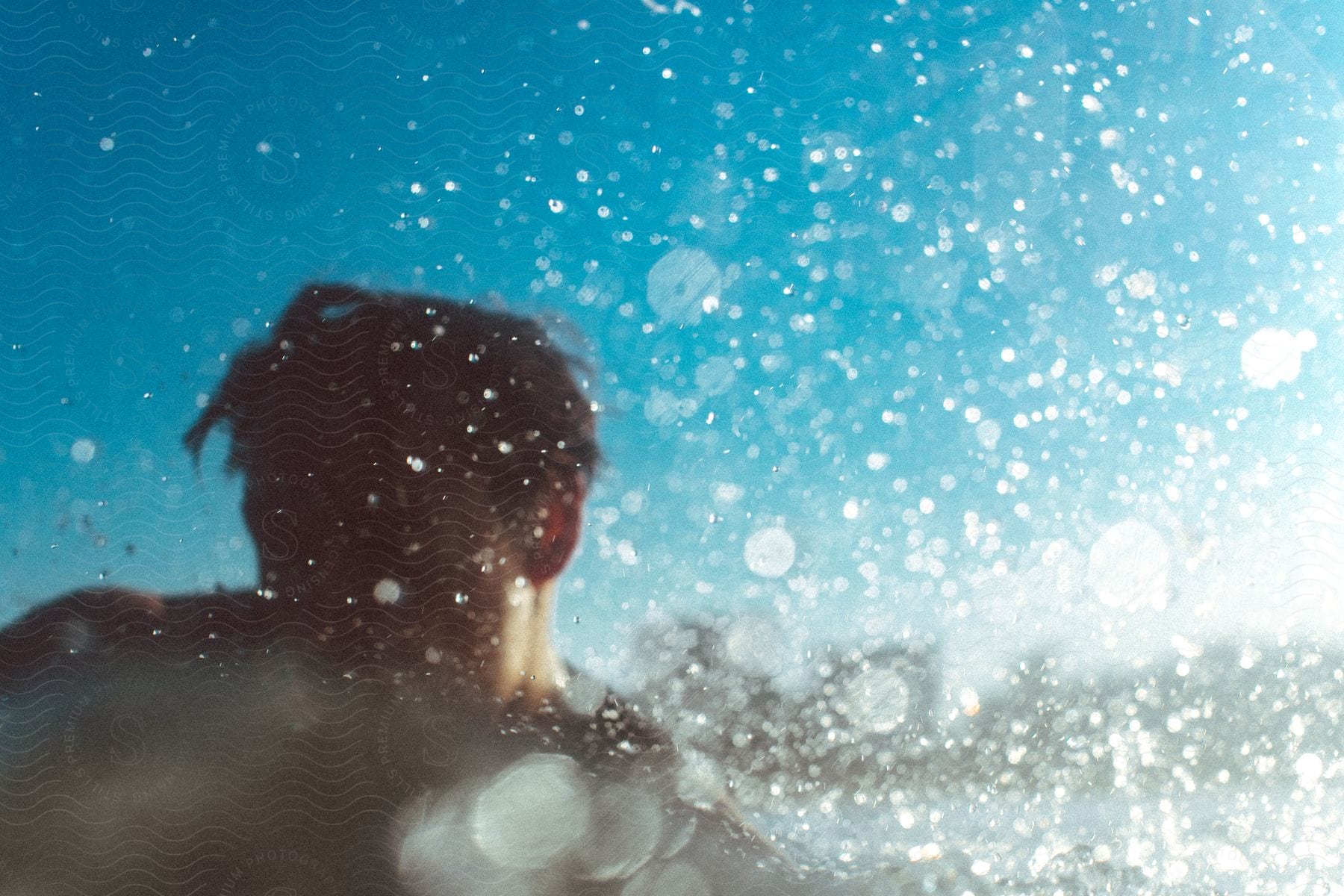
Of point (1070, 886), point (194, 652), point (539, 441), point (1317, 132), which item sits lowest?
point (1070, 886)

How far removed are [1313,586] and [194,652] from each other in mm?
1043

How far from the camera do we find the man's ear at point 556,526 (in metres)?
0.71

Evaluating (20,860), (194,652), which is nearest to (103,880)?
(20,860)

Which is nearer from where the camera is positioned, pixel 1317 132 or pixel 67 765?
pixel 67 765

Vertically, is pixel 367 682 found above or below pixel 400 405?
below

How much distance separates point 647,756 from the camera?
2.39ft

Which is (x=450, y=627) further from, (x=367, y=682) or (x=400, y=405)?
(x=400, y=405)

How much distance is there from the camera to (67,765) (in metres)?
0.68

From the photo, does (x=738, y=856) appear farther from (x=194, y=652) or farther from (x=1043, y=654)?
(x=194, y=652)

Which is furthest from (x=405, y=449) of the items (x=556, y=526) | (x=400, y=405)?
(x=556, y=526)

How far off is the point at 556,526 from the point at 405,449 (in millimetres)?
154

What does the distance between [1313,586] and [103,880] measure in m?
1.14

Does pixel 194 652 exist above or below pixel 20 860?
above

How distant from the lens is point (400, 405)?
2.36ft
